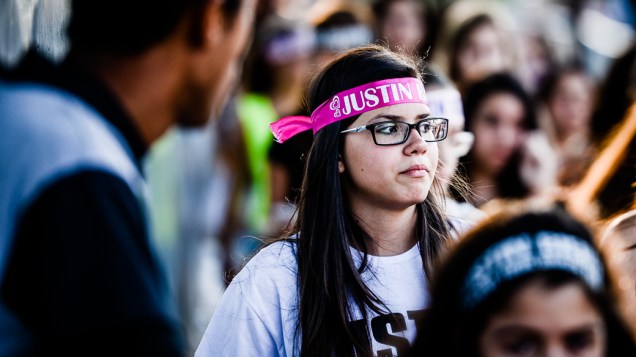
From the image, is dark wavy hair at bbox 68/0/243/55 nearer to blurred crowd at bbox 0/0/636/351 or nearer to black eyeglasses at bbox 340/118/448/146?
black eyeglasses at bbox 340/118/448/146

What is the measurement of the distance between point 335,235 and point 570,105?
5624mm

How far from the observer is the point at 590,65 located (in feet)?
31.9

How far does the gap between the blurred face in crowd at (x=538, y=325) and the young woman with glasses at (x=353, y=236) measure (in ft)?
2.55

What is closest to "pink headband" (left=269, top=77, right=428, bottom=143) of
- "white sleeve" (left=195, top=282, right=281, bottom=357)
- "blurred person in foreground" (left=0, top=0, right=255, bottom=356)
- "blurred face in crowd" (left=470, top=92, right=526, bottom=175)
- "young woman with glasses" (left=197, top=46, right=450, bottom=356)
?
"young woman with glasses" (left=197, top=46, right=450, bottom=356)

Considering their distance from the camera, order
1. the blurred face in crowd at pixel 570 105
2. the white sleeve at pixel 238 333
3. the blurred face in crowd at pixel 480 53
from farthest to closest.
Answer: the blurred face in crowd at pixel 570 105, the blurred face in crowd at pixel 480 53, the white sleeve at pixel 238 333

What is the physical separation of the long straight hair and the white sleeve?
0.38ft

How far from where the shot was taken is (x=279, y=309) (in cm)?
301

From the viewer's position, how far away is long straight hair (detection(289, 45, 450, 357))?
9.71 ft

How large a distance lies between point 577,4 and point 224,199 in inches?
223

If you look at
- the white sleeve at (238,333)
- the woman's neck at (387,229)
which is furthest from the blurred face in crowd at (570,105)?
the white sleeve at (238,333)

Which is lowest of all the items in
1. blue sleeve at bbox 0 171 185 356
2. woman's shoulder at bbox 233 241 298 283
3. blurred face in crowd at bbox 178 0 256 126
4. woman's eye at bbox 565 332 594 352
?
woman's eye at bbox 565 332 594 352

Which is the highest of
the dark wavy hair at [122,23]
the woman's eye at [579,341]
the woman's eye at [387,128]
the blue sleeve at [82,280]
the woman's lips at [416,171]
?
the dark wavy hair at [122,23]

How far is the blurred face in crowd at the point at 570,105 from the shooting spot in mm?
8273

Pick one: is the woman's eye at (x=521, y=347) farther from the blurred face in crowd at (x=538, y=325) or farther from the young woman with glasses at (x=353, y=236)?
the young woman with glasses at (x=353, y=236)
